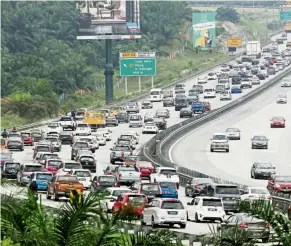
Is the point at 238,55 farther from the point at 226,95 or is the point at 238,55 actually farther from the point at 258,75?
the point at 226,95

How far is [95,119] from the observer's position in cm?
10262

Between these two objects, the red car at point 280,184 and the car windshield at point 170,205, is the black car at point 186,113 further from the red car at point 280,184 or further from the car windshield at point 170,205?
the car windshield at point 170,205

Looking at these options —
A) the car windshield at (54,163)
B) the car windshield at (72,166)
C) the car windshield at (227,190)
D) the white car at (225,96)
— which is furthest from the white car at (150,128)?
the car windshield at (227,190)

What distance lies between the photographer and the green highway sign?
12506cm

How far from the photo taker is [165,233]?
58.4 ft

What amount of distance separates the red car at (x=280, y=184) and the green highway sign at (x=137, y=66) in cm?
7126

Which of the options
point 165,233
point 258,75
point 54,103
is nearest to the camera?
point 165,233

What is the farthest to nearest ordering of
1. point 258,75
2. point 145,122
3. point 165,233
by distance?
1. point 258,75
2. point 145,122
3. point 165,233

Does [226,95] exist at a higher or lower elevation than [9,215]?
lower

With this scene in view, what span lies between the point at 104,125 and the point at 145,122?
11.2 feet

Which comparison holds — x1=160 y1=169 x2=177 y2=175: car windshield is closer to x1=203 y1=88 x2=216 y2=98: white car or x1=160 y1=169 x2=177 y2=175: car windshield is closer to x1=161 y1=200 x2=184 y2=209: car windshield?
x1=161 y1=200 x2=184 y2=209: car windshield

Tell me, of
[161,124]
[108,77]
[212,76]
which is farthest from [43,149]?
[212,76]

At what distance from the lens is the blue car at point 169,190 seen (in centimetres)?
4896

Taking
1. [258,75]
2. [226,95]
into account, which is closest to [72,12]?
[258,75]
